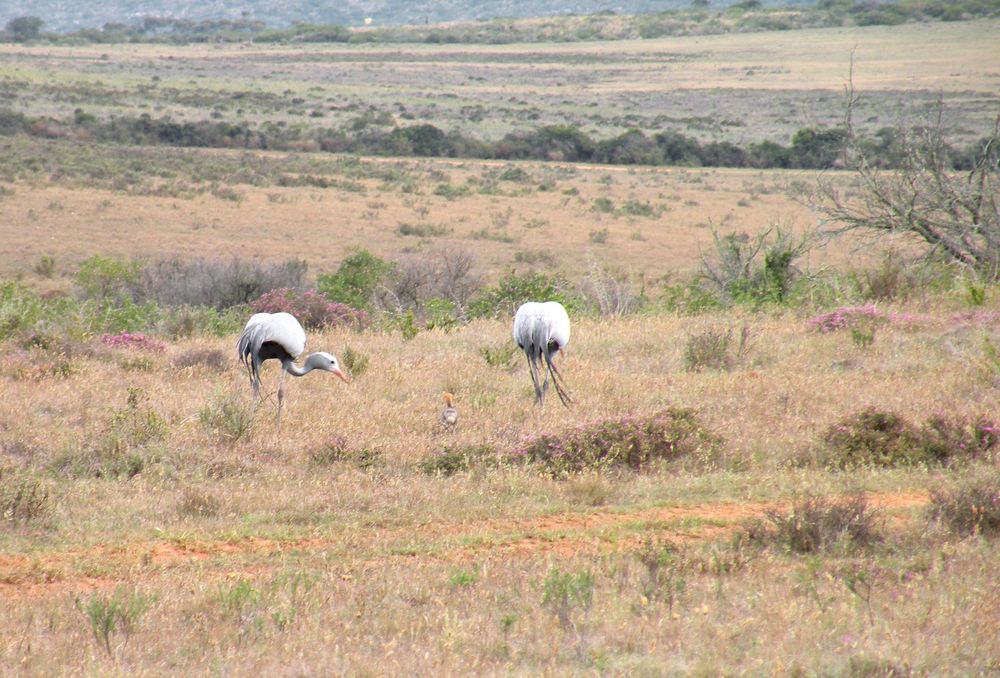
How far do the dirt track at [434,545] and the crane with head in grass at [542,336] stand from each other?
103 inches

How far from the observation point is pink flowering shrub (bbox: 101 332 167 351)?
12.0m

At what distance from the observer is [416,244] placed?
1017 inches

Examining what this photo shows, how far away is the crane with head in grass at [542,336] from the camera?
32.0 ft

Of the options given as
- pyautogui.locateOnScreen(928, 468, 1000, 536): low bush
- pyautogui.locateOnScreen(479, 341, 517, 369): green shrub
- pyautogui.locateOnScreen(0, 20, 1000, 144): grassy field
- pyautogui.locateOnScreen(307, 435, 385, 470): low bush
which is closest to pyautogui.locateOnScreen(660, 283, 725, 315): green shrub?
pyautogui.locateOnScreen(479, 341, 517, 369): green shrub

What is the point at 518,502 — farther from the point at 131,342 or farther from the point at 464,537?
the point at 131,342

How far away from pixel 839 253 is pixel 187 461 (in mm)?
21516

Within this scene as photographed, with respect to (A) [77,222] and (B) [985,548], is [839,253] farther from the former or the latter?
(B) [985,548]

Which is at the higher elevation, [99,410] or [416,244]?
[99,410]

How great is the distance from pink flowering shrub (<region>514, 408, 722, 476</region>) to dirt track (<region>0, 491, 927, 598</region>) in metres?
0.95

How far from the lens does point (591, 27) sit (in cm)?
13388

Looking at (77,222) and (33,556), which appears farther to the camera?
(77,222)

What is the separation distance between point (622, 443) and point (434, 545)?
220cm

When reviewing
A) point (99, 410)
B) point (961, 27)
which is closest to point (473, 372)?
point (99, 410)

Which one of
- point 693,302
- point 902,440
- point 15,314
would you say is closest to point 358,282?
point 693,302
